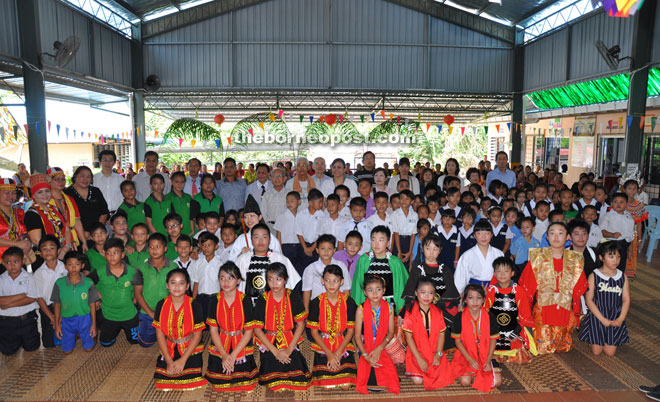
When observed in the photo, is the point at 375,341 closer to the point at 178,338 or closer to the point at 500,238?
the point at 178,338

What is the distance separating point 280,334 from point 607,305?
9.04 feet

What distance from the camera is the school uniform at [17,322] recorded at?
3908 mm

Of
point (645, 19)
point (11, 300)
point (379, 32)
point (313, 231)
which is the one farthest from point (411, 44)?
point (11, 300)

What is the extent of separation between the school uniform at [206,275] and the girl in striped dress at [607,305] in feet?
10.5

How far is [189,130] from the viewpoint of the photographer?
1406cm

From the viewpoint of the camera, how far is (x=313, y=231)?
487cm

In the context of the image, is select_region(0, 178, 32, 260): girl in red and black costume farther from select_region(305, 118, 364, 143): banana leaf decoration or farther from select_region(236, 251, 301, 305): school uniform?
select_region(305, 118, 364, 143): banana leaf decoration

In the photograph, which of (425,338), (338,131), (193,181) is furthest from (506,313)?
(338,131)

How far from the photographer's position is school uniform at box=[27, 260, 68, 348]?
4.00 m

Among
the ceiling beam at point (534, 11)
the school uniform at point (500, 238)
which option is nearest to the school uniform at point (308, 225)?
the school uniform at point (500, 238)

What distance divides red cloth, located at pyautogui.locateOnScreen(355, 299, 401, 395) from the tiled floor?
0.25 ft

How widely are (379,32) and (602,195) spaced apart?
10038 mm

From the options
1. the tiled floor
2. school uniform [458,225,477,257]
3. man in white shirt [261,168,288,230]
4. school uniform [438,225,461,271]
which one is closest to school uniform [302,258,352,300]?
the tiled floor

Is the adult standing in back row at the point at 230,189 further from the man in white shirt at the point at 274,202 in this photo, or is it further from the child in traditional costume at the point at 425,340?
the child in traditional costume at the point at 425,340
